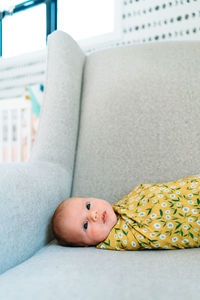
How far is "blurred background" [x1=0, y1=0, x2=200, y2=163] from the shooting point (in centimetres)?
153

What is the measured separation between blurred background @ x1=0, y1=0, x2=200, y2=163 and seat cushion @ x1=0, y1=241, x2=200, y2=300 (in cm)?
90

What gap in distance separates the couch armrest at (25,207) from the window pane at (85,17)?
1471 mm

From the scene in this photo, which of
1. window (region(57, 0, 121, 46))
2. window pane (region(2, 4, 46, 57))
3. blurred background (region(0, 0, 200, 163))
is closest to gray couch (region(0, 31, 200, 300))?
blurred background (region(0, 0, 200, 163))

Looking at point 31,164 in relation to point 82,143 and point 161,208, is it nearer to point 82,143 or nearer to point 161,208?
point 82,143

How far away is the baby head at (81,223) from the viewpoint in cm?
69

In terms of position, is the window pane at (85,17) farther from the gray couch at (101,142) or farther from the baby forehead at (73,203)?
the baby forehead at (73,203)

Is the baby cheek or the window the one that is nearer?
the baby cheek

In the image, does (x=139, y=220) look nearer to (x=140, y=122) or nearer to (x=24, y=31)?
(x=140, y=122)

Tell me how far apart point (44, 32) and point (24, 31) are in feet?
1.10

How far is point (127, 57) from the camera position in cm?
102

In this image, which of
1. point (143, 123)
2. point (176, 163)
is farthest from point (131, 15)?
point (176, 163)

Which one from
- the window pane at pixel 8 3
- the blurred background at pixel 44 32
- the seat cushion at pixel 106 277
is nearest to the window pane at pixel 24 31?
the blurred background at pixel 44 32

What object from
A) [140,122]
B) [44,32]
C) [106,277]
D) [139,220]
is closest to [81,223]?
[139,220]

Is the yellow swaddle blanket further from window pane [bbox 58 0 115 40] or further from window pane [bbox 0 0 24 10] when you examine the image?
window pane [bbox 0 0 24 10]
